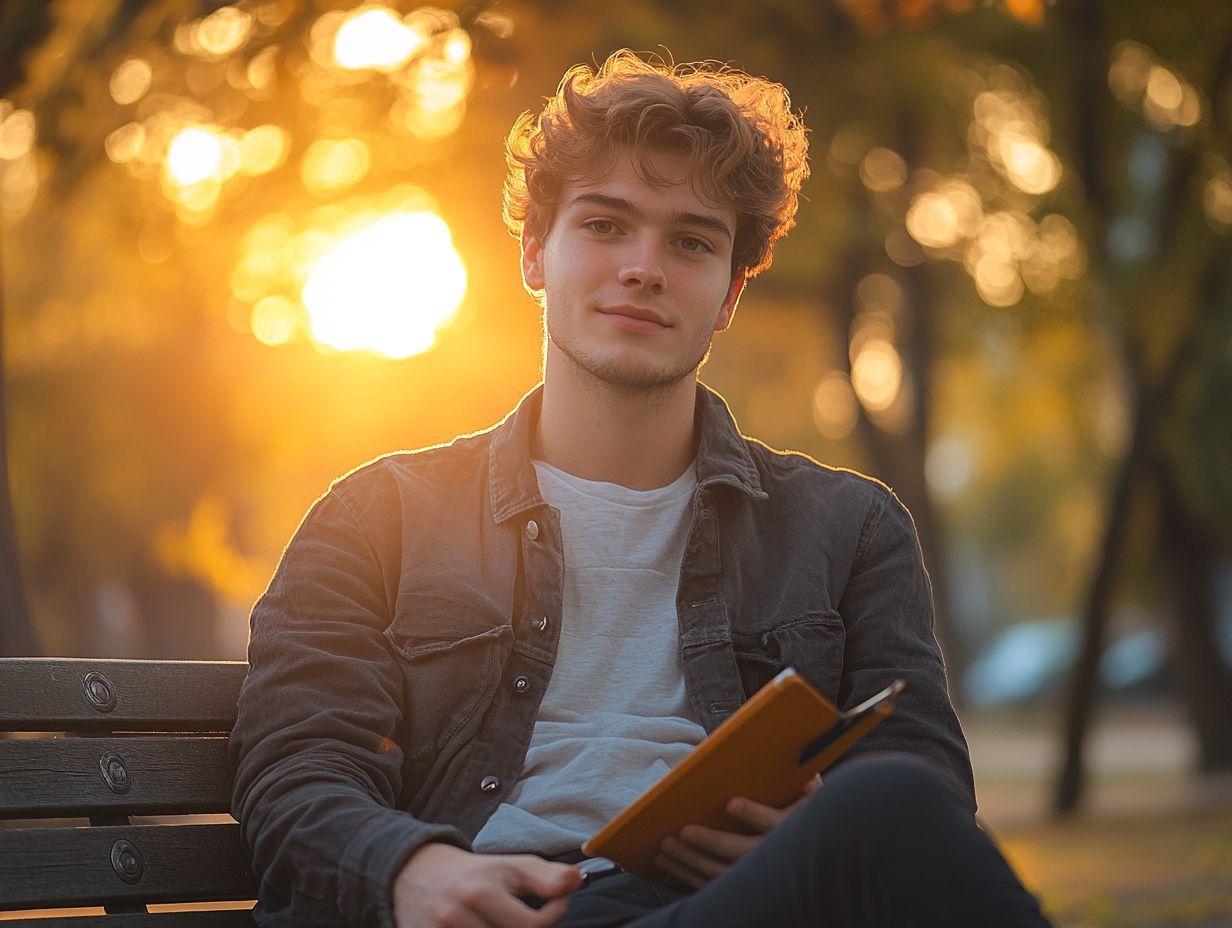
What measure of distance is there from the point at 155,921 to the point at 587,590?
1.02m

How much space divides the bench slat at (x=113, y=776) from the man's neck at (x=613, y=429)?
910 millimetres

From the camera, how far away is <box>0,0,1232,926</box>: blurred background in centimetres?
888

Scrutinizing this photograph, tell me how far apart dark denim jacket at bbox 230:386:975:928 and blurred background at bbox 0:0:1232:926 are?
14.3ft

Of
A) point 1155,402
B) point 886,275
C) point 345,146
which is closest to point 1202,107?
point 1155,402

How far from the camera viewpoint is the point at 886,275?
1859cm

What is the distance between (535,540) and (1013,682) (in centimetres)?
3671

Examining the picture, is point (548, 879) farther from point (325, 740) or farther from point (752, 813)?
point (325, 740)

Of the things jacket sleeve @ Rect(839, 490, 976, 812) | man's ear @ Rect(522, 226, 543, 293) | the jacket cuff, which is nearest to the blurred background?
man's ear @ Rect(522, 226, 543, 293)

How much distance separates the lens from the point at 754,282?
1619 cm

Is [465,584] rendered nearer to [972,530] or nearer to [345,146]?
[345,146]

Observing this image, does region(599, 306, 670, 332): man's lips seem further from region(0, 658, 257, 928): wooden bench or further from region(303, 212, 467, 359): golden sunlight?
region(303, 212, 467, 359): golden sunlight

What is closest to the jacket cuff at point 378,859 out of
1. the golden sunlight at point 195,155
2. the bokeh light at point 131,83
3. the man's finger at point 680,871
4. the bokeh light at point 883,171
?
the man's finger at point 680,871

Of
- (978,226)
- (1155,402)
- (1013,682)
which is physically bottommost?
(1013,682)

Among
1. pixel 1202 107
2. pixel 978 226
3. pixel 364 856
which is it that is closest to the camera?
pixel 364 856
